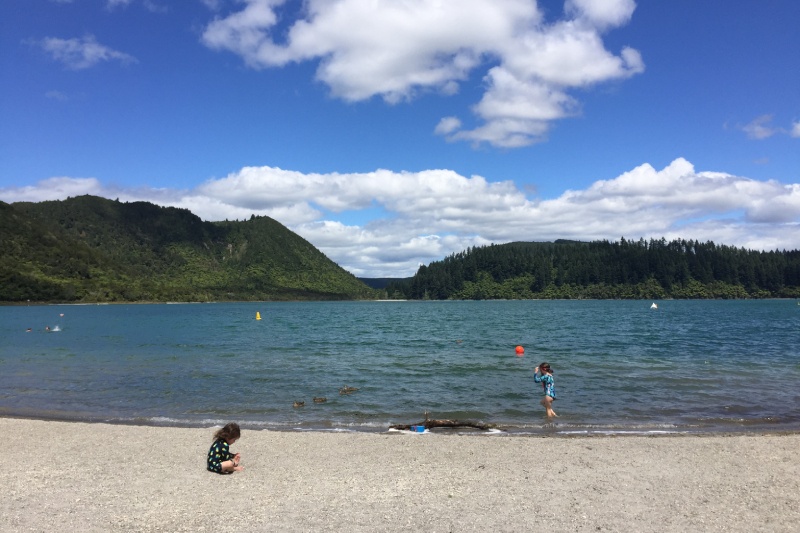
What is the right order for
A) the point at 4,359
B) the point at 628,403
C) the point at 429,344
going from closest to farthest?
the point at 628,403
the point at 4,359
the point at 429,344

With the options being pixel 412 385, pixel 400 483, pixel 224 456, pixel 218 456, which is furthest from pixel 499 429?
pixel 412 385

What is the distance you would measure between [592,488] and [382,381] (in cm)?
1769

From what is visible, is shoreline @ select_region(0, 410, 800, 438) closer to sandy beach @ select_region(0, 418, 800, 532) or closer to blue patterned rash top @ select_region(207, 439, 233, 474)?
sandy beach @ select_region(0, 418, 800, 532)

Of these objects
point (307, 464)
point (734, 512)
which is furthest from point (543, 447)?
point (307, 464)

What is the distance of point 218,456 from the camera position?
39.2 ft

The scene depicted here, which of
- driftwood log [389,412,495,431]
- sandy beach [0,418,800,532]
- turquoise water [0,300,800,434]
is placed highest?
sandy beach [0,418,800,532]

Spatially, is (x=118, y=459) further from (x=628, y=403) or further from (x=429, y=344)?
(x=429, y=344)

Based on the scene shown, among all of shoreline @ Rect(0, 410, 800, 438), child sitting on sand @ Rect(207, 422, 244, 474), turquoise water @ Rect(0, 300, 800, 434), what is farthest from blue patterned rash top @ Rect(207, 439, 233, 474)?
turquoise water @ Rect(0, 300, 800, 434)

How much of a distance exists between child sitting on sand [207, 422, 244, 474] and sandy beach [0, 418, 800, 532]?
0.69ft

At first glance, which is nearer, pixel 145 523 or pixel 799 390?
pixel 145 523

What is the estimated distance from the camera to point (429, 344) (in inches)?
1956

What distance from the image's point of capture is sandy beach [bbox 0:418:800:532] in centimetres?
889

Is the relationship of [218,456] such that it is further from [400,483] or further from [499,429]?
[499,429]

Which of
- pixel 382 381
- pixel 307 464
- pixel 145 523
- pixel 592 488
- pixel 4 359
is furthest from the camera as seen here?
pixel 4 359
